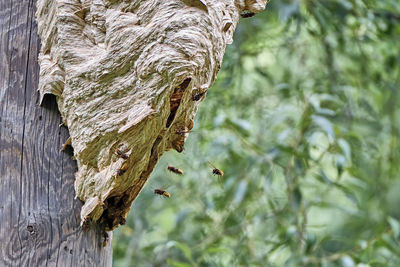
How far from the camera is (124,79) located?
217 cm

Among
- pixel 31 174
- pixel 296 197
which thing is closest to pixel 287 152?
pixel 296 197

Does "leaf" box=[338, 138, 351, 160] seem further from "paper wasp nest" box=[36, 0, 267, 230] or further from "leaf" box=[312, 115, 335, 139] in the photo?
"paper wasp nest" box=[36, 0, 267, 230]

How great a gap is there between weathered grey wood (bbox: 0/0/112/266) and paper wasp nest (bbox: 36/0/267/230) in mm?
46

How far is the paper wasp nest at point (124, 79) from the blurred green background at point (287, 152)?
161 cm

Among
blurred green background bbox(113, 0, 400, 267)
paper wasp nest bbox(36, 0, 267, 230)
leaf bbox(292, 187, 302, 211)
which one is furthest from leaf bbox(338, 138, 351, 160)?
paper wasp nest bbox(36, 0, 267, 230)

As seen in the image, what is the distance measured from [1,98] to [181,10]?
683 mm

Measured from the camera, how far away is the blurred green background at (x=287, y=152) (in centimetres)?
395

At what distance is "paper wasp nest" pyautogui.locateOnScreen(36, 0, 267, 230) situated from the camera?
209cm

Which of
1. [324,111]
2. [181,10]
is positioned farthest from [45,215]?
[324,111]

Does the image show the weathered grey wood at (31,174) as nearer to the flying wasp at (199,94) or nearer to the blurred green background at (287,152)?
the flying wasp at (199,94)

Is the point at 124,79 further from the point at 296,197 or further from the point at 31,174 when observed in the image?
the point at 296,197

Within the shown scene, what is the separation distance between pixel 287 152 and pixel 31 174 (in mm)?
2109

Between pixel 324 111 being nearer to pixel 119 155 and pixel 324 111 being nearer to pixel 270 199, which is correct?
pixel 270 199

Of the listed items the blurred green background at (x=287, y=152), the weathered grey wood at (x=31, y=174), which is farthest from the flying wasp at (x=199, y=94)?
the blurred green background at (x=287, y=152)
